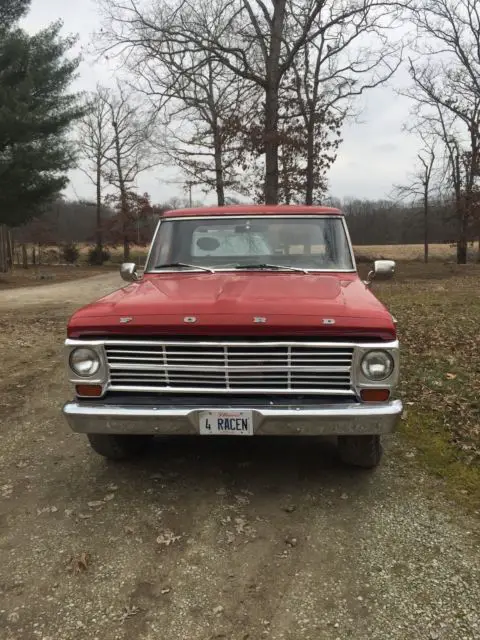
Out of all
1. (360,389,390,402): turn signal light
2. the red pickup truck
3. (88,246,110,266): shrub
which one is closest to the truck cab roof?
the red pickup truck

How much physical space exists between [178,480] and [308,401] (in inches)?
46.3

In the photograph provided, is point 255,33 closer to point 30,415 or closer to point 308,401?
point 30,415

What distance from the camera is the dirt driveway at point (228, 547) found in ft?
8.23

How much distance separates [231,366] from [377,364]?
0.88m

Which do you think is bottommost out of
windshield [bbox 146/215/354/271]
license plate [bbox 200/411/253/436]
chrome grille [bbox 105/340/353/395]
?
license plate [bbox 200/411/253/436]

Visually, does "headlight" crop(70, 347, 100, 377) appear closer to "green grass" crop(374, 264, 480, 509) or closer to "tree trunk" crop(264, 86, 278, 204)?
"green grass" crop(374, 264, 480, 509)

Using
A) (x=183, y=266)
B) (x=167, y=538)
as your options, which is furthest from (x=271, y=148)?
(x=167, y=538)

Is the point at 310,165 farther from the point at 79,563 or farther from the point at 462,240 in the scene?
the point at 462,240

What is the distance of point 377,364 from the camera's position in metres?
3.33

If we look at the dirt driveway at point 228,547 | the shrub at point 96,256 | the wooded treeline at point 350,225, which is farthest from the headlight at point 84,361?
the shrub at point 96,256

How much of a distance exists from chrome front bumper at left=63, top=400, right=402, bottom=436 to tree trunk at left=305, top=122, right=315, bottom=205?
17.2 metres

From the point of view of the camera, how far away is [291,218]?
16.3 ft

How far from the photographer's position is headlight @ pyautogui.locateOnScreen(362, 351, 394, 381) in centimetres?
332

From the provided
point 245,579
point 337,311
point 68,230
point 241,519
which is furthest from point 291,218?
point 68,230
